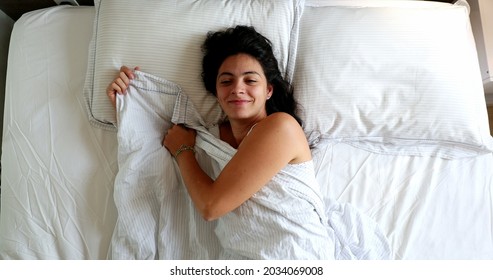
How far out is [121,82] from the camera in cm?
101

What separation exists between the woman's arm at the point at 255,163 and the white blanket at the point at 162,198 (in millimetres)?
127

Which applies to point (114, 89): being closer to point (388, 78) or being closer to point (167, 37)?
point (167, 37)

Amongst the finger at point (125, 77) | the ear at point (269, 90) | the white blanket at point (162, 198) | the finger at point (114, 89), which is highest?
the finger at point (125, 77)

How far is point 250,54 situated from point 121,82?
1.28 feet

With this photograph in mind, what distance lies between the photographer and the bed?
39.5 inches

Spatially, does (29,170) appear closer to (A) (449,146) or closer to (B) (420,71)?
(B) (420,71)

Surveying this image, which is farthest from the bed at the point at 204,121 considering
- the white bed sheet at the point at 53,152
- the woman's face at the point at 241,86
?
the woman's face at the point at 241,86

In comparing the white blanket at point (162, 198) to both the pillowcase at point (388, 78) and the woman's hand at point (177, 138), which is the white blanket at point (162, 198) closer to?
the woman's hand at point (177, 138)

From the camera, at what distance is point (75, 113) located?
1.07 metres

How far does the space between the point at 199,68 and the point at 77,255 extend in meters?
0.65

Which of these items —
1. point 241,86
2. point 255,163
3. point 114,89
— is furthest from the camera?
point 114,89

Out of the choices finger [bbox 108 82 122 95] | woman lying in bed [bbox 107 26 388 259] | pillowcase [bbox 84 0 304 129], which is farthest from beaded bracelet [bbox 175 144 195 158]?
finger [bbox 108 82 122 95]

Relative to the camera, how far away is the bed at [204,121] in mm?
1003

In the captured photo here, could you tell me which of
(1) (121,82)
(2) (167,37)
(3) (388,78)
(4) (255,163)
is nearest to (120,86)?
(1) (121,82)
